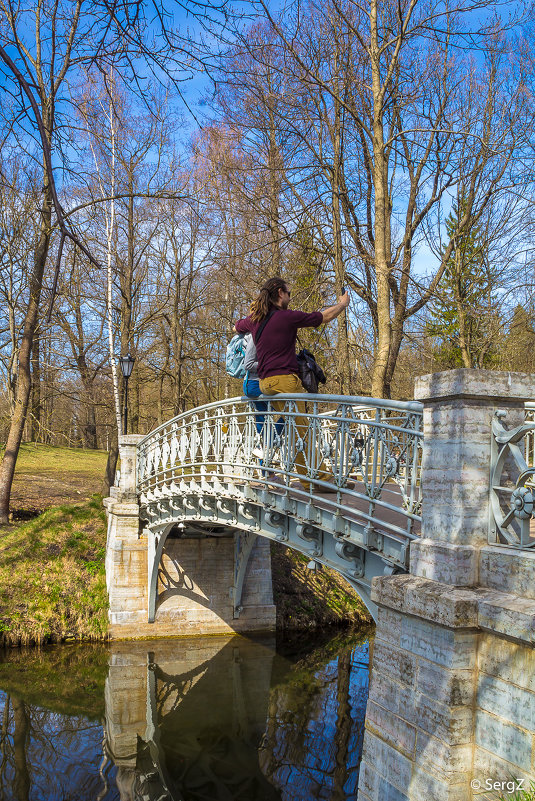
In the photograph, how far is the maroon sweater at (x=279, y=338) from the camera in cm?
642

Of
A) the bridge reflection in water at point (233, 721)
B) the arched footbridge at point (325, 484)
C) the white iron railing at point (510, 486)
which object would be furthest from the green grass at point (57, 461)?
the white iron railing at point (510, 486)

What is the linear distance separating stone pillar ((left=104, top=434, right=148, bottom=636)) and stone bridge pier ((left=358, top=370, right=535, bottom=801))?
9.59 m

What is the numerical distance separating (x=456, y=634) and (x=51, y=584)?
11.6m

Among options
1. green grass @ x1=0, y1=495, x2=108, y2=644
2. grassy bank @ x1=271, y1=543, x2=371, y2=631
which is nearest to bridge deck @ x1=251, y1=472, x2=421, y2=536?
green grass @ x1=0, y1=495, x2=108, y2=644

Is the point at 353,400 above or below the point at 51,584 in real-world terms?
above

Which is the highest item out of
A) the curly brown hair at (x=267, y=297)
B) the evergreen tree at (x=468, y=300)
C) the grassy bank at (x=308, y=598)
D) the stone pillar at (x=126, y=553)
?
the evergreen tree at (x=468, y=300)

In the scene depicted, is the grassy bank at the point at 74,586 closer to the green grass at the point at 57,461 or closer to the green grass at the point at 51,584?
the green grass at the point at 51,584

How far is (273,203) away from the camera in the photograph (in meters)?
13.3

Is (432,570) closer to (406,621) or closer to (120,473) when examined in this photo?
(406,621)

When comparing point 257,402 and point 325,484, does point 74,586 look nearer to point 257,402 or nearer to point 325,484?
point 257,402

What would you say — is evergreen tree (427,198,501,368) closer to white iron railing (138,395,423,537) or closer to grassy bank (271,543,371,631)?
white iron railing (138,395,423,537)

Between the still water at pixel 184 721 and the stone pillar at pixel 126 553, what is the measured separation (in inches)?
29.9

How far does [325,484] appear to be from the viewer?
603 cm

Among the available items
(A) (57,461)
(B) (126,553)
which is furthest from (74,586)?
(A) (57,461)
